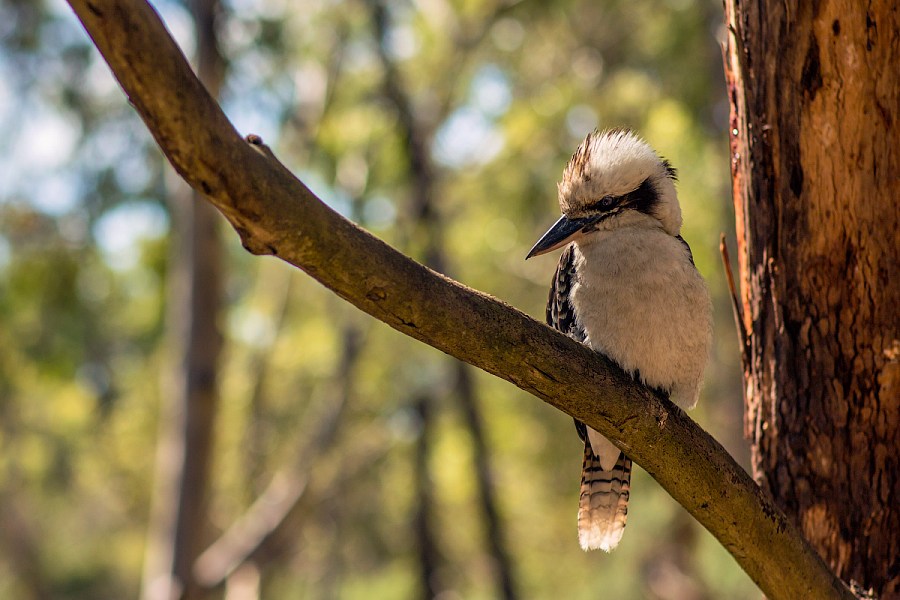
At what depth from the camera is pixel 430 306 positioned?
160 cm

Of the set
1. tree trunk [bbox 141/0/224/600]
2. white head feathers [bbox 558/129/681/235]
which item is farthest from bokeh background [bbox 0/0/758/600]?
white head feathers [bbox 558/129/681/235]

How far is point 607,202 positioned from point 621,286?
0.88ft

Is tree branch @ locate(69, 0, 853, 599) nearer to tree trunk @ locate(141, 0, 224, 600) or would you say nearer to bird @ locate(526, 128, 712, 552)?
bird @ locate(526, 128, 712, 552)

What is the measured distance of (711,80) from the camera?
274 inches

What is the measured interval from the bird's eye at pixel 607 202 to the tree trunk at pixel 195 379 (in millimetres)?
3036

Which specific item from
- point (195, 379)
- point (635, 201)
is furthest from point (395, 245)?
point (635, 201)

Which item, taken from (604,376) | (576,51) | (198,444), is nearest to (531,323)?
(604,376)

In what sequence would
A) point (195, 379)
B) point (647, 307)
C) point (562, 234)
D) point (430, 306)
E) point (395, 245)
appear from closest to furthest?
point (430, 306) < point (647, 307) < point (562, 234) < point (195, 379) < point (395, 245)

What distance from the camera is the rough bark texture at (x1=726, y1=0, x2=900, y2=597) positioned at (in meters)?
2.22

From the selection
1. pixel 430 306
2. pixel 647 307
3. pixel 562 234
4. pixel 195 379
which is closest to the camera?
pixel 430 306

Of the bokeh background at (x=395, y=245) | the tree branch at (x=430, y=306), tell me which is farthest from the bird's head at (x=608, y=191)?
the bokeh background at (x=395, y=245)

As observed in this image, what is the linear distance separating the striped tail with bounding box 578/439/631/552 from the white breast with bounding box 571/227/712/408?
306 mm

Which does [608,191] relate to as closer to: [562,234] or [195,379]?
[562,234]

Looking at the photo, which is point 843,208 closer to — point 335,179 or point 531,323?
point 531,323
